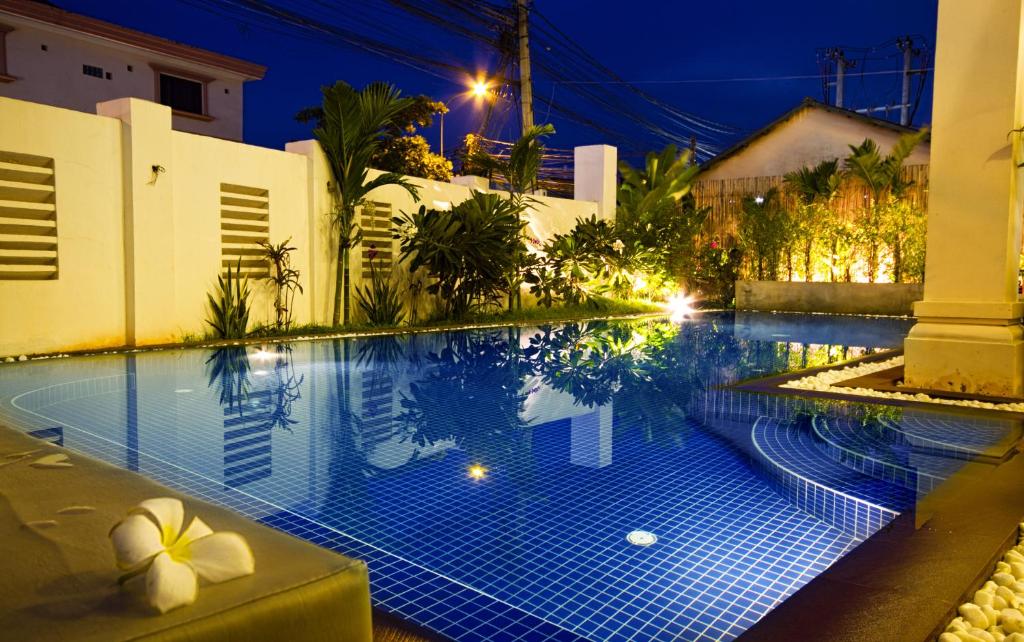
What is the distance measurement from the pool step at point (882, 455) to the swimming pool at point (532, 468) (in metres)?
0.02

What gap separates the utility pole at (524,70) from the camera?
16.7 meters

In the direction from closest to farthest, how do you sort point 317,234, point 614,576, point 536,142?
point 614,576 → point 317,234 → point 536,142

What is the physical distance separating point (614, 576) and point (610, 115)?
25.2m

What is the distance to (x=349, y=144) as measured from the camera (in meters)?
10.9

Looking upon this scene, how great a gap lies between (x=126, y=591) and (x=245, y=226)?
996cm

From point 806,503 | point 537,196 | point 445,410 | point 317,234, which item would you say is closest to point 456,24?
point 537,196

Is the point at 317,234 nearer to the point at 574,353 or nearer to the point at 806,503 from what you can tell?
the point at 574,353

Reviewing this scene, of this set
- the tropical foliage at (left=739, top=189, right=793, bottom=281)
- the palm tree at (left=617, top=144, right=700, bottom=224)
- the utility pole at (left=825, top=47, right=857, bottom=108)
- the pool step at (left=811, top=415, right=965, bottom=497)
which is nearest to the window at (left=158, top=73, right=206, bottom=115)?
the palm tree at (left=617, top=144, right=700, bottom=224)

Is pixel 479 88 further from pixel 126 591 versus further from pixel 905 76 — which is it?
pixel 126 591

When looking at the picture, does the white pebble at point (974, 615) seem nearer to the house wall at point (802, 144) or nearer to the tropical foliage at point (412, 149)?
the tropical foliage at point (412, 149)

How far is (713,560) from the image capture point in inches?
113

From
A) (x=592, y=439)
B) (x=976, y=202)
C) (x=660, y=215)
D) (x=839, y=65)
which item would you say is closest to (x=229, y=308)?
(x=592, y=439)

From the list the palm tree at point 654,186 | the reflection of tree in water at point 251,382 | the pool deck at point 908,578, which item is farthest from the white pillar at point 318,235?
the pool deck at point 908,578

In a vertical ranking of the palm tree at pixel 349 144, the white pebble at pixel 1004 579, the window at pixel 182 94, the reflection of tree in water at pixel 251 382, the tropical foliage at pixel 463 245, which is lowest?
the reflection of tree in water at pixel 251 382
